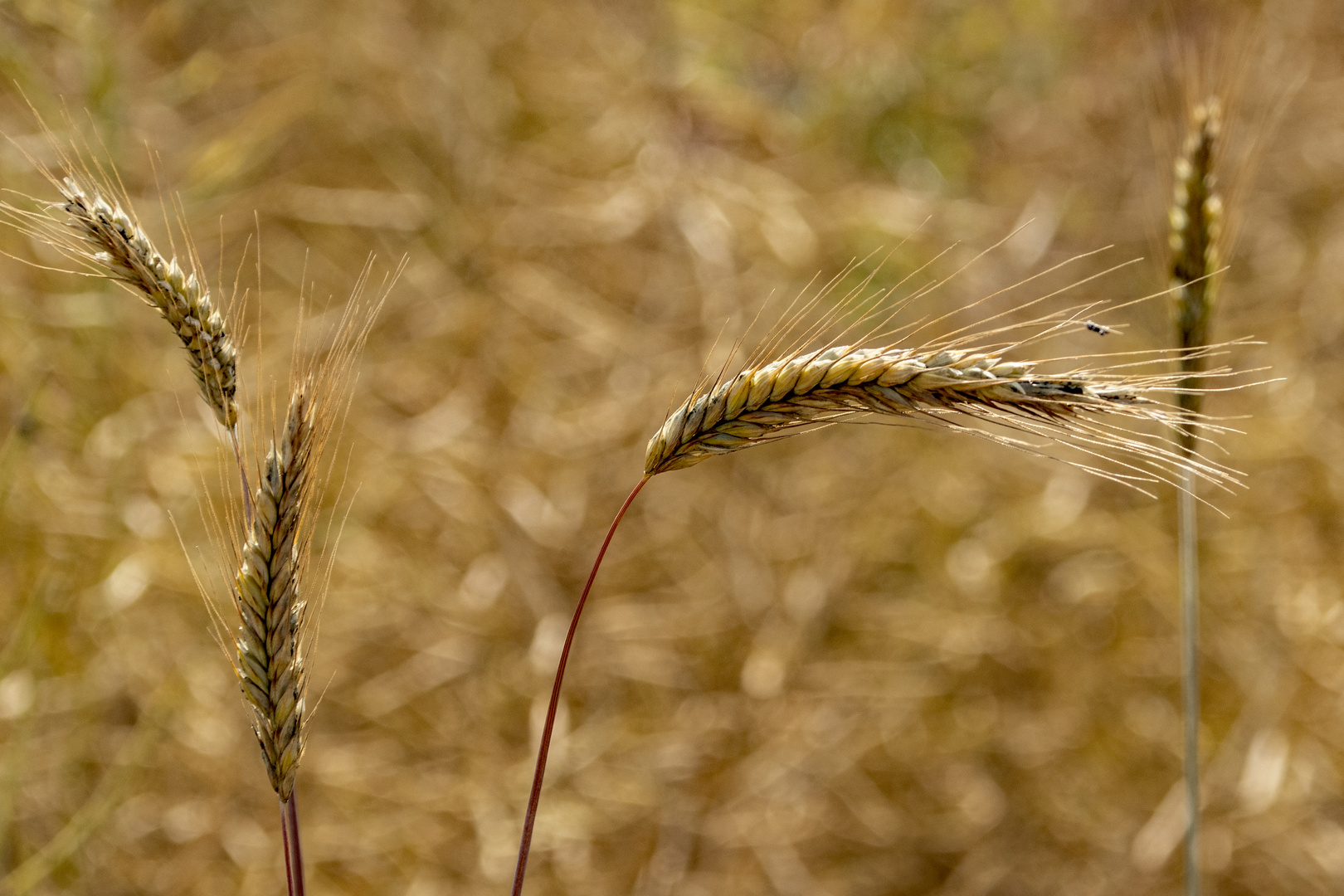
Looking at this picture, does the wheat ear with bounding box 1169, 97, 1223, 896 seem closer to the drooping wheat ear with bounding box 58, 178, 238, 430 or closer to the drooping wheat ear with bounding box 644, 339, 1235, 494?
the drooping wheat ear with bounding box 644, 339, 1235, 494

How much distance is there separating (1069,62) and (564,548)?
2.32 m

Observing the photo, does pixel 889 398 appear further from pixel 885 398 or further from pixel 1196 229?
pixel 1196 229

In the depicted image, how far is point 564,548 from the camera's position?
7.25 ft

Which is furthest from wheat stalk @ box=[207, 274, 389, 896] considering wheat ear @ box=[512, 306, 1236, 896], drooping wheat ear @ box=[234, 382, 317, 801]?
wheat ear @ box=[512, 306, 1236, 896]

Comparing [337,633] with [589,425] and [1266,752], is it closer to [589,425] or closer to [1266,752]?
[589,425]

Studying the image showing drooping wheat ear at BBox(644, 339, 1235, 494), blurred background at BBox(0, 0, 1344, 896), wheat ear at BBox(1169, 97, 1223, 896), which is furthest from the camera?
blurred background at BBox(0, 0, 1344, 896)

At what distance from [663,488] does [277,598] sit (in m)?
1.67

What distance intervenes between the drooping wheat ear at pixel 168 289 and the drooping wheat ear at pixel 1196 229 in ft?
3.22

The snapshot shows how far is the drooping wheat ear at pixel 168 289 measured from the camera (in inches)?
27.1

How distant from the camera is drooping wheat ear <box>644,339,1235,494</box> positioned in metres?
0.60

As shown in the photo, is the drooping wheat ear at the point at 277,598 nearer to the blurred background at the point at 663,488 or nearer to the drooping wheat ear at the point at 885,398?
the drooping wheat ear at the point at 885,398

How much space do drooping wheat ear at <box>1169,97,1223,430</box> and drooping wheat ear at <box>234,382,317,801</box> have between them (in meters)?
0.92

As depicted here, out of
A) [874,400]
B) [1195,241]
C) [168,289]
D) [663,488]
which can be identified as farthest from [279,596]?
[663,488]

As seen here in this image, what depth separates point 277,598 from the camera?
0.68 m
